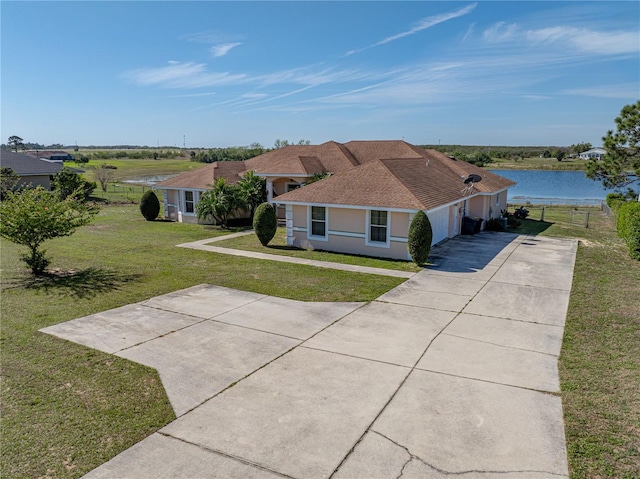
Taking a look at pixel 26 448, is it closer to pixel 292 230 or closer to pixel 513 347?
pixel 513 347

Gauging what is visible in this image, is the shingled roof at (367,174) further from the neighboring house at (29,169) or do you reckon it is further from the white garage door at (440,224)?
the neighboring house at (29,169)

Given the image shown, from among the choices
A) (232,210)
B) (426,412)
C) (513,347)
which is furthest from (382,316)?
(232,210)

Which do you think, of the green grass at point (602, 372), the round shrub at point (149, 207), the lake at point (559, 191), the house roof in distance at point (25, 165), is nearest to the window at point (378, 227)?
the green grass at point (602, 372)

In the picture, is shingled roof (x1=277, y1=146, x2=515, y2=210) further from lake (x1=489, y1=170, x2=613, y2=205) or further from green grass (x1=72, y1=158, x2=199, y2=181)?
green grass (x1=72, y1=158, x2=199, y2=181)

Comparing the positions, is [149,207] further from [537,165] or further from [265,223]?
[537,165]

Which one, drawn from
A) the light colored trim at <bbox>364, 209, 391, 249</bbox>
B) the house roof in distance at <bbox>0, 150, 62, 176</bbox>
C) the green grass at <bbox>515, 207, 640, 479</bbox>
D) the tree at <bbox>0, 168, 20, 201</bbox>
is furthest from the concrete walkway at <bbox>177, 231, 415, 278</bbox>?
the house roof in distance at <bbox>0, 150, 62, 176</bbox>
